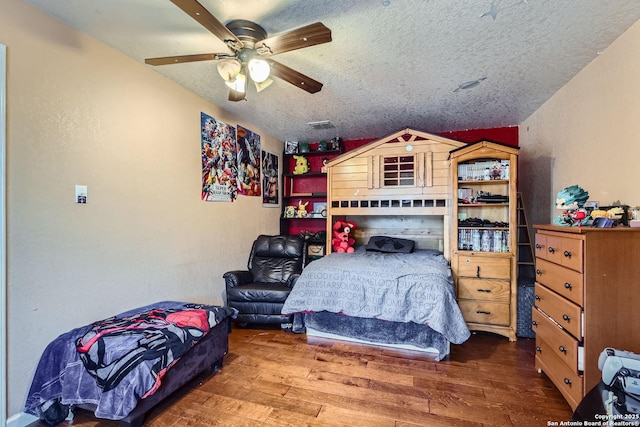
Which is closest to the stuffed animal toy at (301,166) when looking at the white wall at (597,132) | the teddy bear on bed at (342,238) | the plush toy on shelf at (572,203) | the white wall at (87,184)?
the teddy bear on bed at (342,238)

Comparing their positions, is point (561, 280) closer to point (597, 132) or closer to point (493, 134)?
point (597, 132)

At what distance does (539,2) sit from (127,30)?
2.50m

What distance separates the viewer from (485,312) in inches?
111

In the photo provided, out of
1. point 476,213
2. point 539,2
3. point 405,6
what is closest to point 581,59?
point 539,2

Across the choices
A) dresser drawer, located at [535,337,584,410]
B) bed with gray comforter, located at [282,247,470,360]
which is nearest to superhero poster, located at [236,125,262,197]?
bed with gray comforter, located at [282,247,470,360]

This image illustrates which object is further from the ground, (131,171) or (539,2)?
(539,2)

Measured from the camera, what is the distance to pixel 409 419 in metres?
1.63

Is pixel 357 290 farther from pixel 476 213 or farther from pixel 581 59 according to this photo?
pixel 581 59

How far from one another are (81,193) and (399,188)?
124 inches

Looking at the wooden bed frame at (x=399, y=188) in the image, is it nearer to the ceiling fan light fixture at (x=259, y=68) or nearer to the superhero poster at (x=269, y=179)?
the superhero poster at (x=269, y=179)

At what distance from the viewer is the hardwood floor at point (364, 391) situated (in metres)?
1.64

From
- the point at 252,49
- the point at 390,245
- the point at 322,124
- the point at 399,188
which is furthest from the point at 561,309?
the point at 322,124

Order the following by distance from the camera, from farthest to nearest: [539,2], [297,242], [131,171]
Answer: [297,242], [131,171], [539,2]

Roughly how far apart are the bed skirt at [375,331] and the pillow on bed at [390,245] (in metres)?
1.15
